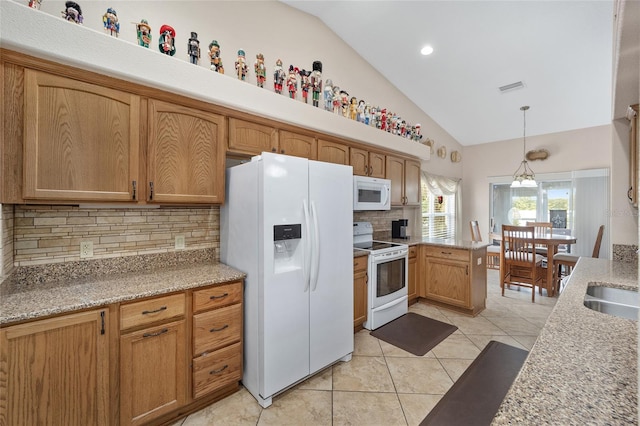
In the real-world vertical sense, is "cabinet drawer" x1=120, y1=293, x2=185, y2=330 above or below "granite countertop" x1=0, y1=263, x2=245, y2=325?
below

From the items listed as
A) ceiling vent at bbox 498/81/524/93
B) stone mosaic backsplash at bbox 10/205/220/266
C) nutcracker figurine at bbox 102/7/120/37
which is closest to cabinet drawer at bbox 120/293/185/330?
stone mosaic backsplash at bbox 10/205/220/266

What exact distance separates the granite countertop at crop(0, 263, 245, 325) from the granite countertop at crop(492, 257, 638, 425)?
1.67 m

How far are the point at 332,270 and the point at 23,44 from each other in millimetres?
2287

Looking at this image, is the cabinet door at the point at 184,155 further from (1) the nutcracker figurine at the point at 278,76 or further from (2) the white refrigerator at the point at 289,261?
(1) the nutcracker figurine at the point at 278,76

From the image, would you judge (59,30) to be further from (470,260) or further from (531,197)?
(531,197)

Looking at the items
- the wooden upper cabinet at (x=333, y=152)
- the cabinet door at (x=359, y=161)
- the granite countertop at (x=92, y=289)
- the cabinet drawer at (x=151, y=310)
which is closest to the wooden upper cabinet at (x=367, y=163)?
the cabinet door at (x=359, y=161)

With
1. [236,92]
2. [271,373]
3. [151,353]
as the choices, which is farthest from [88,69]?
[271,373]

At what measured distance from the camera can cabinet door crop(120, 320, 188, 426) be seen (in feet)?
5.03

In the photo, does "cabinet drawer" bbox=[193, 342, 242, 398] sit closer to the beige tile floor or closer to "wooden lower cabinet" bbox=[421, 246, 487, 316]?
the beige tile floor

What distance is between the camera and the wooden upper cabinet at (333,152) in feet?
9.47

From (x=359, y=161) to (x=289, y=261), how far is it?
5.86ft

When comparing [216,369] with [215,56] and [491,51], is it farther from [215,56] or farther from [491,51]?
[491,51]

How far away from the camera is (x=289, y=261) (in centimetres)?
204

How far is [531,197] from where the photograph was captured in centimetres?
550
